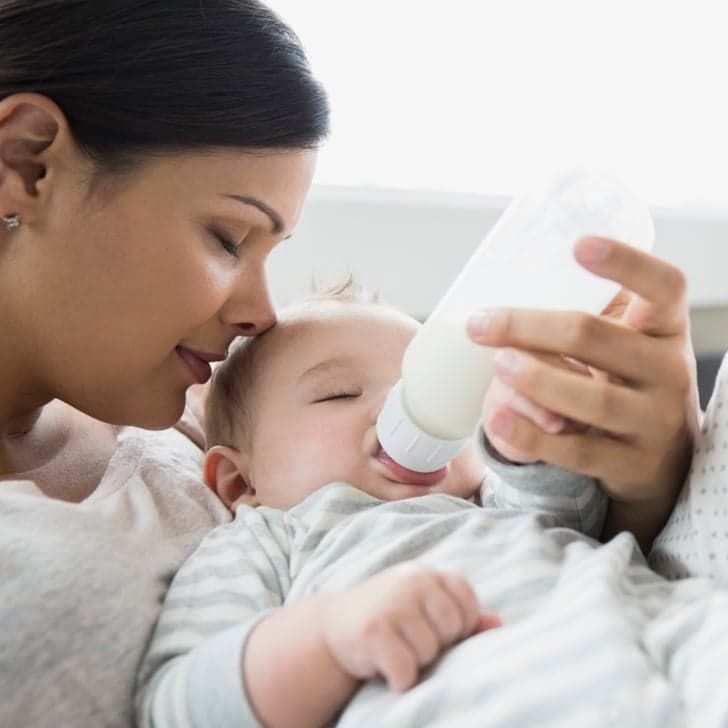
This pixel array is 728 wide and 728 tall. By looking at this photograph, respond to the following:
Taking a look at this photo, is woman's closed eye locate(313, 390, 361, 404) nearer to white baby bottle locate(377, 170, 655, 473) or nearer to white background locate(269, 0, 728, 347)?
white baby bottle locate(377, 170, 655, 473)

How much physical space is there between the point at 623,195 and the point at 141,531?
479 mm

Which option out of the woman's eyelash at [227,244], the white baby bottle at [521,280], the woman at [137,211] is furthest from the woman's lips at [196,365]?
the white baby bottle at [521,280]

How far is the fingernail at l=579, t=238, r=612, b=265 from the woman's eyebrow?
37cm

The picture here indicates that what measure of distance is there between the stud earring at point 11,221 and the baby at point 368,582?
263 millimetres

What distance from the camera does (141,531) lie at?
85 centimetres

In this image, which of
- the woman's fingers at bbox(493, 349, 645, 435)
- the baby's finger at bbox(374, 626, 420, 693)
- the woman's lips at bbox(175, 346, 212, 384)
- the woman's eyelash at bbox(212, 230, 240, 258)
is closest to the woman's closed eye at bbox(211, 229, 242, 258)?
the woman's eyelash at bbox(212, 230, 240, 258)

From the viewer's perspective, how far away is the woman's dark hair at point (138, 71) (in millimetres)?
874

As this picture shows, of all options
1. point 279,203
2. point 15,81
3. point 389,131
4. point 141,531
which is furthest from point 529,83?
point 141,531

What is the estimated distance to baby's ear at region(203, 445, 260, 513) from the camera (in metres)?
1.01

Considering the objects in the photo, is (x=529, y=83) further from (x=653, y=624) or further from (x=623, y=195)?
(x=653, y=624)

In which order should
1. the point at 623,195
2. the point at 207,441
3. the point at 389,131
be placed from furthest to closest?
the point at 389,131
the point at 207,441
the point at 623,195

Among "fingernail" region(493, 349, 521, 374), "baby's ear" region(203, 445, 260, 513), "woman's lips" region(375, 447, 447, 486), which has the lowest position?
"baby's ear" region(203, 445, 260, 513)

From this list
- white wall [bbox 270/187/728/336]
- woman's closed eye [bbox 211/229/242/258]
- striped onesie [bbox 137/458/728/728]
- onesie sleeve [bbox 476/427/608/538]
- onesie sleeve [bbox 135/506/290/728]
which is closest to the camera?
striped onesie [bbox 137/458/728/728]

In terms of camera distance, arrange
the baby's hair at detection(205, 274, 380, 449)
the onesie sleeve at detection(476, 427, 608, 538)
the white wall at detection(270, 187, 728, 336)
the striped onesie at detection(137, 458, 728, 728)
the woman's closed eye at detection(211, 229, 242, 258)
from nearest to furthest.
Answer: the striped onesie at detection(137, 458, 728, 728)
the onesie sleeve at detection(476, 427, 608, 538)
the woman's closed eye at detection(211, 229, 242, 258)
the baby's hair at detection(205, 274, 380, 449)
the white wall at detection(270, 187, 728, 336)
